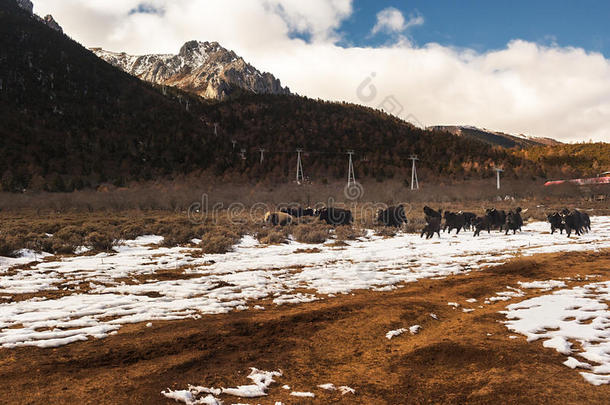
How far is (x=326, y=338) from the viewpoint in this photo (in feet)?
15.2

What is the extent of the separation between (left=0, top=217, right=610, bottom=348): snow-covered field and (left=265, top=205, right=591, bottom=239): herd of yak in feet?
2.94

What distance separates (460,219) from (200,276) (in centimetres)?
1368

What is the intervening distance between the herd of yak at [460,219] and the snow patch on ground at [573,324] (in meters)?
10.0

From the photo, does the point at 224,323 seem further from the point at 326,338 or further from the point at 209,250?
the point at 209,250

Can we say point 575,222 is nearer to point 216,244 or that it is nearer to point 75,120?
point 216,244

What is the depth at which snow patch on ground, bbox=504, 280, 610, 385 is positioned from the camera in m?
3.57

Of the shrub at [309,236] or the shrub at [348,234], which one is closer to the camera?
the shrub at [309,236]

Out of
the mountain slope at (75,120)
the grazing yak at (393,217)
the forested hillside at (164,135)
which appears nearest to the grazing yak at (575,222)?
the grazing yak at (393,217)

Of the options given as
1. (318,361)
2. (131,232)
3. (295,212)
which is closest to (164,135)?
(295,212)

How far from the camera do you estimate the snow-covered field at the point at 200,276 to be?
552 cm

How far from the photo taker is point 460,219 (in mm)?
17734

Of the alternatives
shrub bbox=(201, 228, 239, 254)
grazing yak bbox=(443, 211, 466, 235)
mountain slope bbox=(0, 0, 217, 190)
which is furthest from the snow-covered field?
Result: mountain slope bbox=(0, 0, 217, 190)

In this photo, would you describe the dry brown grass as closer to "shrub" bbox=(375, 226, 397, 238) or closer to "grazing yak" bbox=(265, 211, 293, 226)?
"grazing yak" bbox=(265, 211, 293, 226)

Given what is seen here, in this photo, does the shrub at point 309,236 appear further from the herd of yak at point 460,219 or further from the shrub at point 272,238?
the herd of yak at point 460,219
